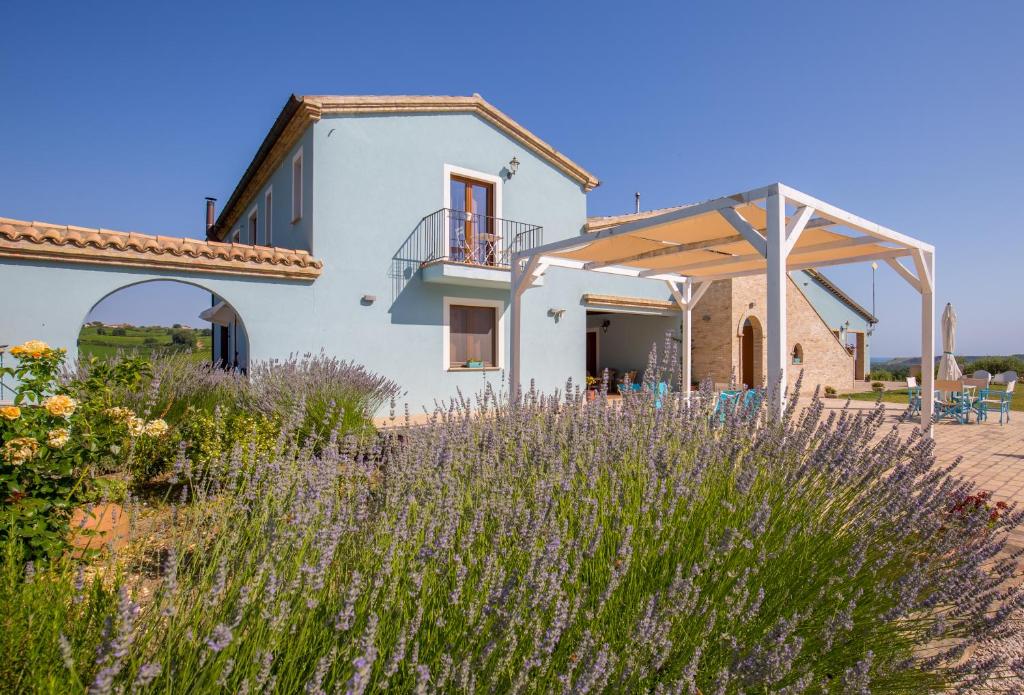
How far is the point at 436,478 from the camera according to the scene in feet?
6.84

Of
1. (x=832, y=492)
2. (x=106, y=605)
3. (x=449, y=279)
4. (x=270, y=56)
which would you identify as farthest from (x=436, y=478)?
(x=270, y=56)

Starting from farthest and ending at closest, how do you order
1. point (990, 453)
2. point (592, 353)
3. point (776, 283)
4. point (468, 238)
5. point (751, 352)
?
1. point (592, 353)
2. point (751, 352)
3. point (468, 238)
4. point (990, 453)
5. point (776, 283)

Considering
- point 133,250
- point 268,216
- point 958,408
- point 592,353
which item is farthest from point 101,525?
point 592,353

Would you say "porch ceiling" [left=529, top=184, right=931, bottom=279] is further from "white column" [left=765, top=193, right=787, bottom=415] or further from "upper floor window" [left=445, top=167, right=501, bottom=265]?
"upper floor window" [left=445, top=167, right=501, bottom=265]

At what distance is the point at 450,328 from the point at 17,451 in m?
9.28

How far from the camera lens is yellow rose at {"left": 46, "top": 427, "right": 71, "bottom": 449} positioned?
2.32m

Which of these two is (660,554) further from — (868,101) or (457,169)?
(457,169)

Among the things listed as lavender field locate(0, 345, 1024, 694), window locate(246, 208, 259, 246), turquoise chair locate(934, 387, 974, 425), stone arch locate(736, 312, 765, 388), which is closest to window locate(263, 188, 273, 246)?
window locate(246, 208, 259, 246)

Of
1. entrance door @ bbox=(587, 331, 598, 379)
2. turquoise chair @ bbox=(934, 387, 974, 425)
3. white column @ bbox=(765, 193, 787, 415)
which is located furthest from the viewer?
entrance door @ bbox=(587, 331, 598, 379)

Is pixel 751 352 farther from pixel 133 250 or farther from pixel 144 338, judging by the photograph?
pixel 144 338

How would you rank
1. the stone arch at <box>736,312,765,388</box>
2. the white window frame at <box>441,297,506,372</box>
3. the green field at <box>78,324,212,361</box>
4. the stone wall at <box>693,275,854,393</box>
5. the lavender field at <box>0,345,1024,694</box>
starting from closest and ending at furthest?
the lavender field at <box>0,345,1024,694</box> < the green field at <box>78,324,212,361</box> < the white window frame at <box>441,297,506,372</box> < the stone wall at <box>693,275,854,393</box> < the stone arch at <box>736,312,765,388</box>

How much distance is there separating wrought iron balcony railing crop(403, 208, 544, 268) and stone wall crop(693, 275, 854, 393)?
22.1 ft

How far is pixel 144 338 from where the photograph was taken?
16312mm

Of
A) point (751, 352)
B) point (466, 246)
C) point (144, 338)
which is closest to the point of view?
point (466, 246)
